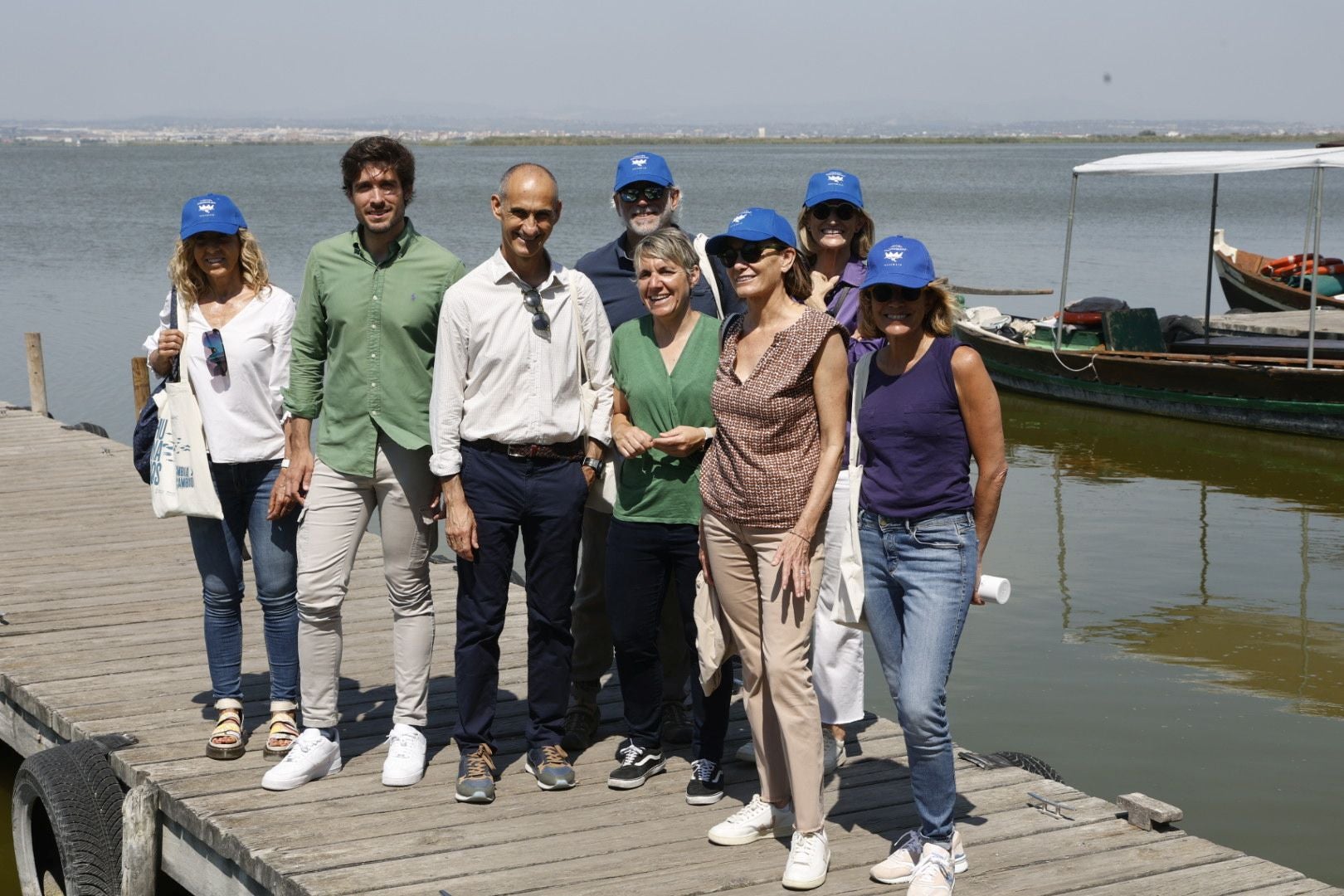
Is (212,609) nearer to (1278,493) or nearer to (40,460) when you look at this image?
(40,460)

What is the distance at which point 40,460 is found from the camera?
11469 mm

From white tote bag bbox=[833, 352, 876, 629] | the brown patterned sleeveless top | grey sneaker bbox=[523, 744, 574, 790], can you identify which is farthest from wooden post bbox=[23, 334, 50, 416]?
white tote bag bbox=[833, 352, 876, 629]

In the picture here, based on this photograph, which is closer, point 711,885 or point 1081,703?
point 711,885

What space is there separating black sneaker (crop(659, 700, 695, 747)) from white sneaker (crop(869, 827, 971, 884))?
1.11 metres

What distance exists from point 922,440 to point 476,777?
1.84m

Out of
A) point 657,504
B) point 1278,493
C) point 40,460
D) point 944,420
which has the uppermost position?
point 944,420

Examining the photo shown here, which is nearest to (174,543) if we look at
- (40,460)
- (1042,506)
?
(40,460)

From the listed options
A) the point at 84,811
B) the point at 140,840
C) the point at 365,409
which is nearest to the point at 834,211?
the point at 365,409

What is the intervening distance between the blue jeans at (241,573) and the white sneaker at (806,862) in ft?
6.23

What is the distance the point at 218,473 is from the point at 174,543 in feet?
13.2

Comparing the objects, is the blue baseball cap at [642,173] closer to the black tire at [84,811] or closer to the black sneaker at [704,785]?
the black sneaker at [704,785]

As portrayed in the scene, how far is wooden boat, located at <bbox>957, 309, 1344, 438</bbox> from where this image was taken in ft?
54.2

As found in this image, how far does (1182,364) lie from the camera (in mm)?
17422

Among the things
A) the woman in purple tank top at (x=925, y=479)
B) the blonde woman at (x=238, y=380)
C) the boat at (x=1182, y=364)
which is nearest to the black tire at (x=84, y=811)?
the blonde woman at (x=238, y=380)
